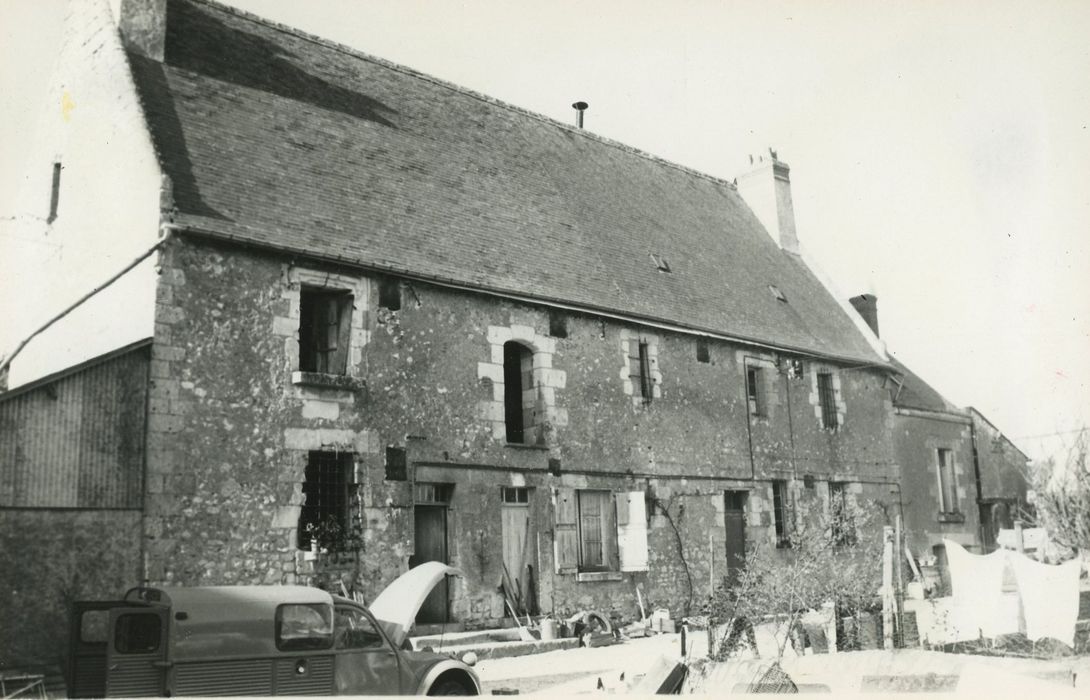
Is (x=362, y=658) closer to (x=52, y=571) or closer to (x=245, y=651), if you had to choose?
(x=245, y=651)

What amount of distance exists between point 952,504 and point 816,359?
21.3 feet

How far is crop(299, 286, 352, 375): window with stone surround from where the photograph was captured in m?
13.3

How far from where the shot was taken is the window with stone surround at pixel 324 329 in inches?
522

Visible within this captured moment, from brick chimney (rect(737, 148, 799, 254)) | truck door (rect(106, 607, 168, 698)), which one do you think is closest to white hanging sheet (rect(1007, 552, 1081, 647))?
truck door (rect(106, 607, 168, 698))

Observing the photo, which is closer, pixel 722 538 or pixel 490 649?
pixel 490 649

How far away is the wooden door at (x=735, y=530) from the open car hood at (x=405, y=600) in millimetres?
8878

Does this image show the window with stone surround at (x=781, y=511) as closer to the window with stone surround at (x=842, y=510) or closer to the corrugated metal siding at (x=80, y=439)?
the window with stone surround at (x=842, y=510)

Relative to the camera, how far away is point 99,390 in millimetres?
11000

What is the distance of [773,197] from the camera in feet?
81.4

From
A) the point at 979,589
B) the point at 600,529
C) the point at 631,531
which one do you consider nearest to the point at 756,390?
the point at 631,531

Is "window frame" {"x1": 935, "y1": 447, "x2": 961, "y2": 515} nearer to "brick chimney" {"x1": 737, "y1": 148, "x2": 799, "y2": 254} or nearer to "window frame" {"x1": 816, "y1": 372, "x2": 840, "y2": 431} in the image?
"window frame" {"x1": 816, "y1": 372, "x2": 840, "y2": 431}

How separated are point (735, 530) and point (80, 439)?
1185 centimetres

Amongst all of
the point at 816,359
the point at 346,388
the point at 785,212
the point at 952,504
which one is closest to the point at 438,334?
the point at 346,388

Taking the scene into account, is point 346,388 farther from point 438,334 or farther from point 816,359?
point 816,359
